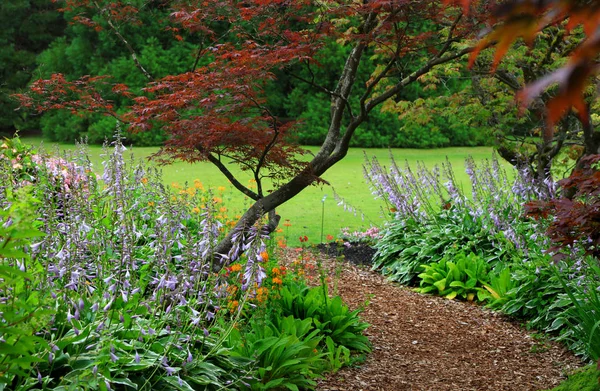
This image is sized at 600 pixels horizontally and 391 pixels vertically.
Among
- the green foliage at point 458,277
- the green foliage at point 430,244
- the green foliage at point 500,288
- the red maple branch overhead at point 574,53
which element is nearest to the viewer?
the red maple branch overhead at point 574,53

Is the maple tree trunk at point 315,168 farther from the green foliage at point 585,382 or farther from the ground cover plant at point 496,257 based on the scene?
the green foliage at point 585,382

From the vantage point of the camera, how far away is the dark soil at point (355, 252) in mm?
7465

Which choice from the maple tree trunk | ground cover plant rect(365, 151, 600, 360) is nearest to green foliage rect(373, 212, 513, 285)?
ground cover plant rect(365, 151, 600, 360)

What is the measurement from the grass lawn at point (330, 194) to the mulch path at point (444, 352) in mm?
1921

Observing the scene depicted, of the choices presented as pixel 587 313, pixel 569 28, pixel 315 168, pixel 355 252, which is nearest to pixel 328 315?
pixel 315 168

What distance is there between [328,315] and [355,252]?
3.46 meters

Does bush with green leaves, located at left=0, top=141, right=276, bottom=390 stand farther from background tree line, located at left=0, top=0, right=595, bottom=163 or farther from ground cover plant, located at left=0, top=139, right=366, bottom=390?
background tree line, located at left=0, top=0, right=595, bottom=163

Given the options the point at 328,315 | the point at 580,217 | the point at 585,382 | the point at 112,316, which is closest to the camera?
the point at 112,316

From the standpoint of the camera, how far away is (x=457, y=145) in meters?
22.2

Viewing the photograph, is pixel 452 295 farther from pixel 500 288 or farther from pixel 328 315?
pixel 328 315

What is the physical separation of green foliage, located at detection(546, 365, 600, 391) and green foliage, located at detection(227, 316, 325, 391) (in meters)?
1.41

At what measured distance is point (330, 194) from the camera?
1332cm

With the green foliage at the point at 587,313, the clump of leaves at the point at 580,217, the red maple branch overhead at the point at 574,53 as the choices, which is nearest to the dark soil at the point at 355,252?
the green foliage at the point at 587,313

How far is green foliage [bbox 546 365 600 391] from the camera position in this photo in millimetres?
3227
